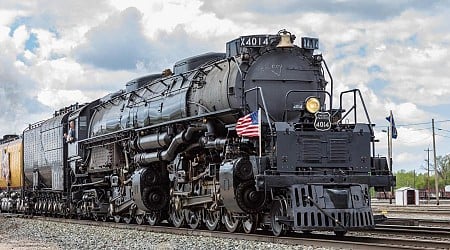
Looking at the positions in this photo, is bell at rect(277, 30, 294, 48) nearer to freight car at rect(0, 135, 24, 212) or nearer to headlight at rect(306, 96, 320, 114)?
headlight at rect(306, 96, 320, 114)

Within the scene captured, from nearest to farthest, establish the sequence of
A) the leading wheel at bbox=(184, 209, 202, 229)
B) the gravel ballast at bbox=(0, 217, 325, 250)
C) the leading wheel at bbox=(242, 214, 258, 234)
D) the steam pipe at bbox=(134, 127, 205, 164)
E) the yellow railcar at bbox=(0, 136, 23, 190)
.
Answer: the gravel ballast at bbox=(0, 217, 325, 250) < the leading wheel at bbox=(242, 214, 258, 234) < the steam pipe at bbox=(134, 127, 205, 164) < the leading wheel at bbox=(184, 209, 202, 229) < the yellow railcar at bbox=(0, 136, 23, 190)

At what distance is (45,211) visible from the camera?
33.8 m

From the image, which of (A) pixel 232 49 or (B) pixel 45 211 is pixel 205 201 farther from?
(B) pixel 45 211

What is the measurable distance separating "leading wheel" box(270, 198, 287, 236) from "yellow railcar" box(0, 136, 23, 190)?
2415 centimetres

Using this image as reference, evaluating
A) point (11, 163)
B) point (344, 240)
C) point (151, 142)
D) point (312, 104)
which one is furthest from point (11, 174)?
point (344, 240)

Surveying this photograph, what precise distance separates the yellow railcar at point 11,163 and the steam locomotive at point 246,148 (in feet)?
48.3

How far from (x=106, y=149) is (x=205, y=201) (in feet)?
27.6

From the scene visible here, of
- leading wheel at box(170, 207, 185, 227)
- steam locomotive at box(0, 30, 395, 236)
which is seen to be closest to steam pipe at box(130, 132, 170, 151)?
steam locomotive at box(0, 30, 395, 236)

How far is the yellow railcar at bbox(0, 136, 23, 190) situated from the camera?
127ft

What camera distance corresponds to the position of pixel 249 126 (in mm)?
16844

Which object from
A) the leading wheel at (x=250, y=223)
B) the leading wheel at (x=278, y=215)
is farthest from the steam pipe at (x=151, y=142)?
the leading wheel at (x=278, y=215)

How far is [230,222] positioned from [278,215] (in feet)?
7.85

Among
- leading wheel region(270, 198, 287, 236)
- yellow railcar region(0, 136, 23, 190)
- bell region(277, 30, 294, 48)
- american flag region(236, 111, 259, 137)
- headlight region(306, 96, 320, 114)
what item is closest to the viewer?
leading wheel region(270, 198, 287, 236)

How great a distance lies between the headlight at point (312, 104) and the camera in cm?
1758
